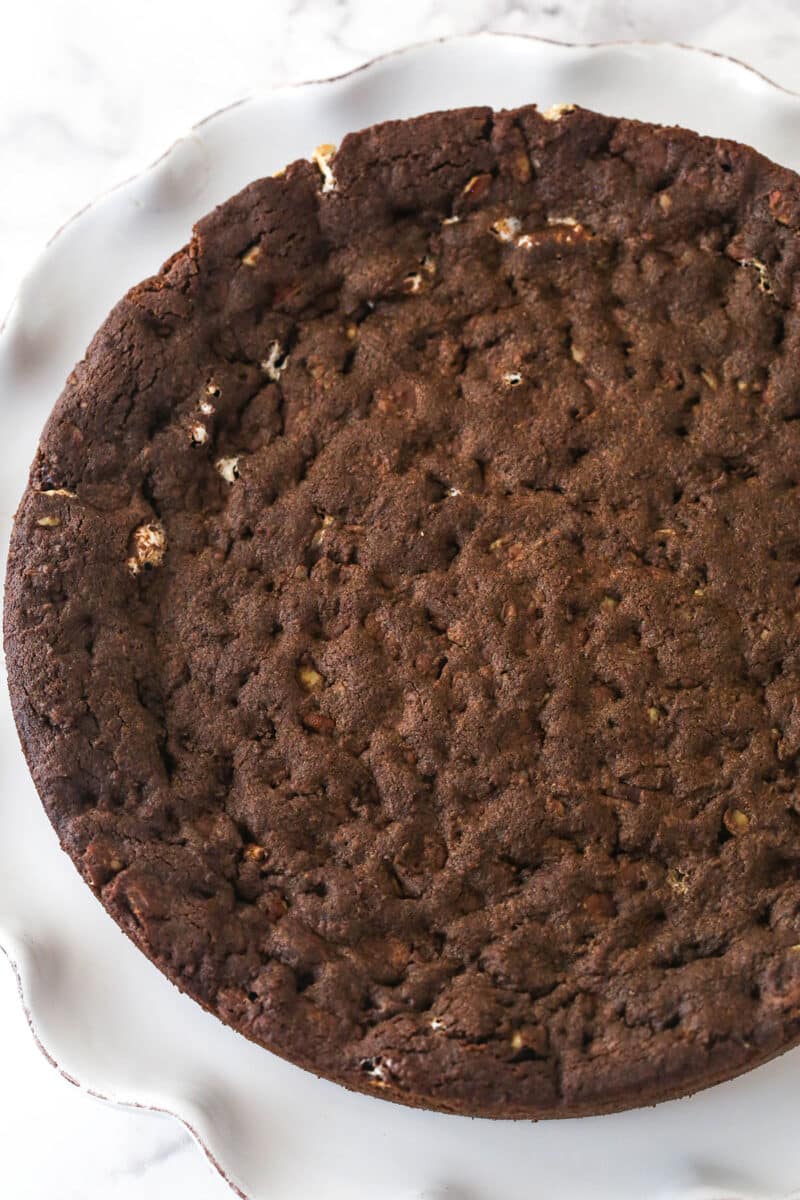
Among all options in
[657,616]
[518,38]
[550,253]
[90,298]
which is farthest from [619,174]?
[90,298]

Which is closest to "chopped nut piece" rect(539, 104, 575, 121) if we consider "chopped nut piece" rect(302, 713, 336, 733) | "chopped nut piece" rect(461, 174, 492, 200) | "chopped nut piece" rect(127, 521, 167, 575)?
"chopped nut piece" rect(461, 174, 492, 200)

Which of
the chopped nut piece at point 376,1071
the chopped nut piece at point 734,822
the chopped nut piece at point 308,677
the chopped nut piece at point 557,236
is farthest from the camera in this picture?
the chopped nut piece at point 557,236

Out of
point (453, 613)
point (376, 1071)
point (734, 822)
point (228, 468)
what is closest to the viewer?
point (376, 1071)

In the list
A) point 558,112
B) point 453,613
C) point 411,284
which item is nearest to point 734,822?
point 453,613

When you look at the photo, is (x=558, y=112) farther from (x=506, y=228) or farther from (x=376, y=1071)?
(x=376, y=1071)

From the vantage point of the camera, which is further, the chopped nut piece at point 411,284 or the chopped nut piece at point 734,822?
the chopped nut piece at point 411,284

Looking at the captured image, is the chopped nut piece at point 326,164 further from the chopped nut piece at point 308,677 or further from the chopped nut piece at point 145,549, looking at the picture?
the chopped nut piece at point 308,677

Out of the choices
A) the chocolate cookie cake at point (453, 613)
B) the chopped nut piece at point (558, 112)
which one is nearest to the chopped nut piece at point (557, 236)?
the chocolate cookie cake at point (453, 613)

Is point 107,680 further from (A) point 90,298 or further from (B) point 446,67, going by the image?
(B) point 446,67
